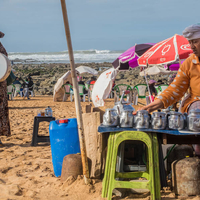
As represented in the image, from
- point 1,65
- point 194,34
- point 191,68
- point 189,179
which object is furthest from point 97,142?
point 1,65

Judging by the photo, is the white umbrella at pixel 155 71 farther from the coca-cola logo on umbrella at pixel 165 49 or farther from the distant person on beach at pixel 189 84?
the distant person on beach at pixel 189 84

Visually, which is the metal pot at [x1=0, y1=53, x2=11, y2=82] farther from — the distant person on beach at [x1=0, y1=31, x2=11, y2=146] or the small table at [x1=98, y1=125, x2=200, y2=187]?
the small table at [x1=98, y1=125, x2=200, y2=187]

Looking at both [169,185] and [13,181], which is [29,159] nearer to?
[13,181]

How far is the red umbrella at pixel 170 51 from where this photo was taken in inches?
282

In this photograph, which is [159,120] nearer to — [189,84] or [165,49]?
[189,84]

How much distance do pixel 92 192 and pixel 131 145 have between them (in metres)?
0.70

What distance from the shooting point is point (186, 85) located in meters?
3.50

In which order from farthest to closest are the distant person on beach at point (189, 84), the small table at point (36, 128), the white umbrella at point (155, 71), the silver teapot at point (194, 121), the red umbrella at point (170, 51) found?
1. the white umbrella at point (155, 71)
2. the red umbrella at point (170, 51)
3. the small table at point (36, 128)
4. the distant person on beach at point (189, 84)
5. the silver teapot at point (194, 121)

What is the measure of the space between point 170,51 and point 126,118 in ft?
16.1

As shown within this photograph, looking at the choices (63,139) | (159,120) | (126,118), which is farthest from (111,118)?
(63,139)

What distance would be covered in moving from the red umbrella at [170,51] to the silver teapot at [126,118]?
180 inches

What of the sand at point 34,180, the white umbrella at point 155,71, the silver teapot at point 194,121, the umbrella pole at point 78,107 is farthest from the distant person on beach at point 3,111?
the white umbrella at point 155,71

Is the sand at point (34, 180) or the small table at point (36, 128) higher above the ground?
the small table at point (36, 128)

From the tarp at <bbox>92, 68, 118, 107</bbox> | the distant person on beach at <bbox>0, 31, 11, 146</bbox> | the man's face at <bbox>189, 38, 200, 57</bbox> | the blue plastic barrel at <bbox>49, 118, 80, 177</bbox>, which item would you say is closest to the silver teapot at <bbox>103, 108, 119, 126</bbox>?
the blue plastic barrel at <bbox>49, 118, 80, 177</bbox>
